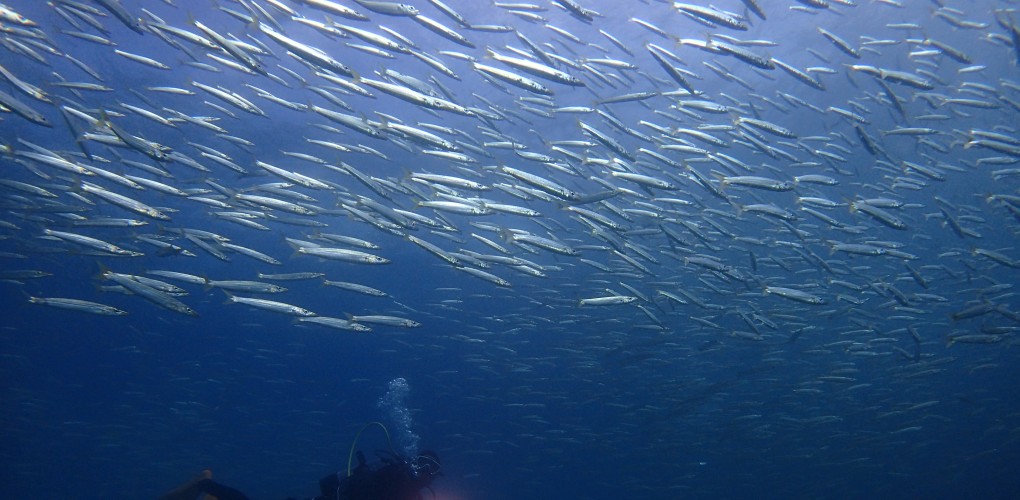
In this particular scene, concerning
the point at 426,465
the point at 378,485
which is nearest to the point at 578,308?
the point at 426,465

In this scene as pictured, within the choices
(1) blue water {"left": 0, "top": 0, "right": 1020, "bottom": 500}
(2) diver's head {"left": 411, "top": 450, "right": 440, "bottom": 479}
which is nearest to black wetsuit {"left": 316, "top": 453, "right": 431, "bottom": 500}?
(2) diver's head {"left": 411, "top": 450, "right": 440, "bottom": 479}

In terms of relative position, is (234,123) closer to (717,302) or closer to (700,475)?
(717,302)

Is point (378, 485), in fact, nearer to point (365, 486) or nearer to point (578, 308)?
point (365, 486)

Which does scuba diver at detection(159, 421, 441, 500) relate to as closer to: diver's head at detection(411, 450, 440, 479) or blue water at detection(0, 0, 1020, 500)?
diver's head at detection(411, 450, 440, 479)

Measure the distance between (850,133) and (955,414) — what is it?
26800mm

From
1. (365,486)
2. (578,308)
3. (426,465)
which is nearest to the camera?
(365,486)

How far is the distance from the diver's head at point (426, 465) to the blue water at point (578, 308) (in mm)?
3820

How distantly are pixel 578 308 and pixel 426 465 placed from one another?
12.7 meters

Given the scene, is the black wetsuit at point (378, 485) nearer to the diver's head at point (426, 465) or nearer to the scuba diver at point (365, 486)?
the scuba diver at point (365, 486)

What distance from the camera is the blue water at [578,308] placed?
1248cm

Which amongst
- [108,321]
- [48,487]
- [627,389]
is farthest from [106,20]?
[48,487]

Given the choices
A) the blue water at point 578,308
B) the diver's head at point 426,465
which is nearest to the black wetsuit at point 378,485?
the diver's head at point 426,465

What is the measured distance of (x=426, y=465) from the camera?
16.7ft

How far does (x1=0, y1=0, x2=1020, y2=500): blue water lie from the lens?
41.0 feet
